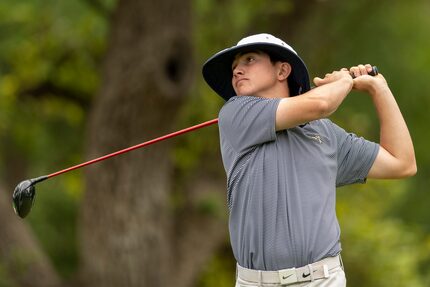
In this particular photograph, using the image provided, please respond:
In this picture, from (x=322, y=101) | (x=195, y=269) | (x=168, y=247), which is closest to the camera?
(x=322, y=101)

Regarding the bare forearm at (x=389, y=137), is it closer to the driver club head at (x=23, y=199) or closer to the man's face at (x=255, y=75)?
the man's face at (x=255, y=75)

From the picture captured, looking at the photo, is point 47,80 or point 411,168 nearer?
point 411,168

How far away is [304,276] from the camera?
15.7 feet

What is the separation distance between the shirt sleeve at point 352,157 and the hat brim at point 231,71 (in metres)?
0.23

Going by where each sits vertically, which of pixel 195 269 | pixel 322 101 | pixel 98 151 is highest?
Result: pixel 322 101

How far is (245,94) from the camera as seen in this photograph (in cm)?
501

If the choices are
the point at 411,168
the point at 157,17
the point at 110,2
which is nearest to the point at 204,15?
the point at 110,2

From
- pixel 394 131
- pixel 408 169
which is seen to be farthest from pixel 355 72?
pixel 408 169

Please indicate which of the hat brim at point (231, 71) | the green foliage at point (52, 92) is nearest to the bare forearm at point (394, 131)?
the hat brim at point (231, 71)

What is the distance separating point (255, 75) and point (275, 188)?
50 centimetres

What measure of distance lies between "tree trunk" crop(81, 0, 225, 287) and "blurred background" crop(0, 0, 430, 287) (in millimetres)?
13

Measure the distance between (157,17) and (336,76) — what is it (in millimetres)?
6637

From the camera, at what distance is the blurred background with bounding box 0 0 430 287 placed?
11.6 metres

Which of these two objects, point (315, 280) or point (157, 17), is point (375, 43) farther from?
point (315, 280)
